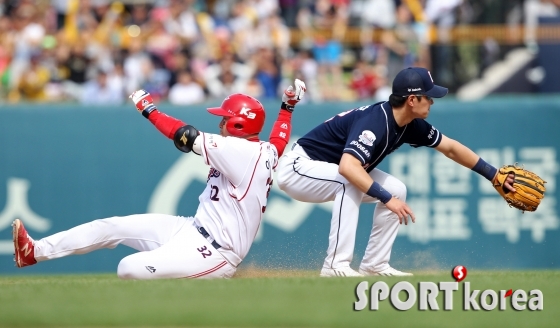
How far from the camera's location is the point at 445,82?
14.8m

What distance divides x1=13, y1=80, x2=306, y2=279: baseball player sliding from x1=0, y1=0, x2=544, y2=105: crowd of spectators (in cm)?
622

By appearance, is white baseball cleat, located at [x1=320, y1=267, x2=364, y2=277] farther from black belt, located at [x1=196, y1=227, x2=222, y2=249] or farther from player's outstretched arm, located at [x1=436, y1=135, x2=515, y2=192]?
player's outstretched arm, located at [x1=436, y1=135, x2=515, y2=192]

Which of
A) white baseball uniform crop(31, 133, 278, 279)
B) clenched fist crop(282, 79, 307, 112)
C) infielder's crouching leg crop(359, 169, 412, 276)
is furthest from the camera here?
clenched fist crop(282, 79, 307, 112)

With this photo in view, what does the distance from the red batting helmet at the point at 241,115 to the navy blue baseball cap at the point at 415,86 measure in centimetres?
116

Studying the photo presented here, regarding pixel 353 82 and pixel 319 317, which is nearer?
pixel 319 317

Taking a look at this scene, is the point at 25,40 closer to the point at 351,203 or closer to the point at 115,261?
the point at 115,261

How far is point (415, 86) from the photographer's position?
7707 millimetres

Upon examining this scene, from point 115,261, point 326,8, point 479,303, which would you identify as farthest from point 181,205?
point 479,303

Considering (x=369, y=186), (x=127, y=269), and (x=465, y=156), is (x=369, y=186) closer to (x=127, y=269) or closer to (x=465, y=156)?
(x=465, y=156)

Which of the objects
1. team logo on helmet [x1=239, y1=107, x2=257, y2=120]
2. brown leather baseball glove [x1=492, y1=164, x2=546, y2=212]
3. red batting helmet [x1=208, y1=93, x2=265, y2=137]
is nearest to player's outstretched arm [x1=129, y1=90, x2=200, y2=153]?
red batting helmet [x1=208, y1=93, x2=265, y2=137]

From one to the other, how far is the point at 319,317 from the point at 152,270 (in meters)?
1.96

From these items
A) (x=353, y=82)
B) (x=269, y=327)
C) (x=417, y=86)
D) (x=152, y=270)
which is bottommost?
(x=269, y=327)

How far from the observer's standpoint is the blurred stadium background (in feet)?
41.8

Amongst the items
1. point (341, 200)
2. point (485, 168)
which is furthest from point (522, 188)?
point (341, 200)
